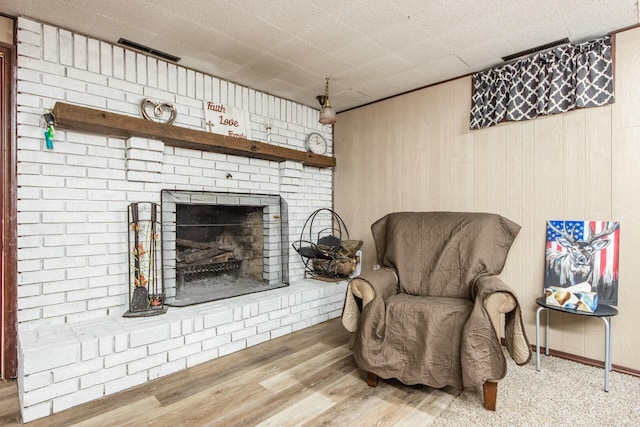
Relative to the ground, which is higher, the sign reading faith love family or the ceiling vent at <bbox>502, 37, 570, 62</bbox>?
the ceiling vent at <bbox>502, 37, 570, 62</bbox>

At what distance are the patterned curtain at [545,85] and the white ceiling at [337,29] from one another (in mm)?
120

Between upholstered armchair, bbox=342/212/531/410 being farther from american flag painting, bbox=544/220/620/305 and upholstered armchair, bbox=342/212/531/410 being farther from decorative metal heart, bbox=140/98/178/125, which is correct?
decorative metal heart, bbox=140/98/178/125

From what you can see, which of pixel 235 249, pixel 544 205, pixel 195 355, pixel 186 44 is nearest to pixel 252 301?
pixel 195 355

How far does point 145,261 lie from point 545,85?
128 inches

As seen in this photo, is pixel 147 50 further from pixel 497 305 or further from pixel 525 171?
pixel 525 171

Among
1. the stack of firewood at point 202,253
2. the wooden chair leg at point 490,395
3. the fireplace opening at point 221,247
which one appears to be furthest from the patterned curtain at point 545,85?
the stack of firewood at point 202,253

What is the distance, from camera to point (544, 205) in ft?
8.30

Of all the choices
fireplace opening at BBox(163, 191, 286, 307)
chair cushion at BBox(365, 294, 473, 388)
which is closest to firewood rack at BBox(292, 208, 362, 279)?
fireplace opening at BBox(163, 191, 286, 307)

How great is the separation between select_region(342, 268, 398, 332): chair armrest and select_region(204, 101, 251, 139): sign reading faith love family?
5.75ft

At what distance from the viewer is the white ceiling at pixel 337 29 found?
200cm

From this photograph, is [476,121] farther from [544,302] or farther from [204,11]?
[204,11]

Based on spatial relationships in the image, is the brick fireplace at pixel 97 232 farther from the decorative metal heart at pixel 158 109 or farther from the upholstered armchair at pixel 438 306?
the upholstered armchair at pixel 438 306

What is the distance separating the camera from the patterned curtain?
2299 millimetres

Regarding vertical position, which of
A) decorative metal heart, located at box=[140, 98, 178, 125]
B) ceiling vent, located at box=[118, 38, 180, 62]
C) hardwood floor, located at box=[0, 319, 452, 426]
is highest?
ceiling vent, located at box=[118, 38, 180, 62]
